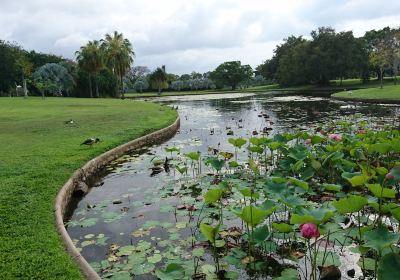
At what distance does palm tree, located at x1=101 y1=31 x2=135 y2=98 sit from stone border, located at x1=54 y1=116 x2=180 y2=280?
46817mm

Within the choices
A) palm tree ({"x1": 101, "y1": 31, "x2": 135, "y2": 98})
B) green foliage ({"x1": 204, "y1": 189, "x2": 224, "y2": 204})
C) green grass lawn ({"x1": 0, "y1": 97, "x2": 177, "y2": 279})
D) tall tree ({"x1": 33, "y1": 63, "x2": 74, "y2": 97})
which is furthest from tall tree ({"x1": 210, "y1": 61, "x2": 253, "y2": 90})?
green foliage ({"x1": 204, "y1": 189, "x2": 224, "y2": 204})

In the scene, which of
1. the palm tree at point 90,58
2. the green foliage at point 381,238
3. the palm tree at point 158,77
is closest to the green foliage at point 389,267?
the green foliage at point 381,238

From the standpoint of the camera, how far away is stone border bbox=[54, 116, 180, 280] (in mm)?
4574

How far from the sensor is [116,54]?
6134cm

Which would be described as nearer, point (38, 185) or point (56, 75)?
point (38, 185)

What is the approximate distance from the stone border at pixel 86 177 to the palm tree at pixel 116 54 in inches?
1843

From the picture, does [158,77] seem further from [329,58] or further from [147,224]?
[147,224]

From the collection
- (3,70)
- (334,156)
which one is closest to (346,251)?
(334,156)

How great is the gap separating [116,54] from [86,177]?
55.1 metres

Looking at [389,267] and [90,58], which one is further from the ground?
[90,58]

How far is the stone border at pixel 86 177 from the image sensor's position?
4.57m

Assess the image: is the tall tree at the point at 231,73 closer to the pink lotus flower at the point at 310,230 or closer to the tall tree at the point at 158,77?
the tall tree at the point at 158,77

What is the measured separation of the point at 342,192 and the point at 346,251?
169cm

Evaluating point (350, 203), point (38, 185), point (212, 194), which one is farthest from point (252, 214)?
point (38, 185)
